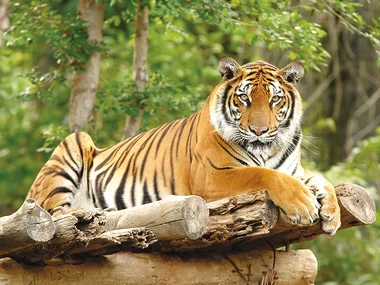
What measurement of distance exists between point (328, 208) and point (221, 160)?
2.37 ft

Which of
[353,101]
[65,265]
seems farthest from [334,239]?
[65,265]

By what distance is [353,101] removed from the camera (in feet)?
37.4

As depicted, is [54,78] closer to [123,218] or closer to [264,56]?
[123,218]

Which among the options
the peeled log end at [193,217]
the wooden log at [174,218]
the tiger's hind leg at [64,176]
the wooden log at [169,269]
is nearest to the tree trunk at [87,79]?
the tiger's hind leg at [64,176]

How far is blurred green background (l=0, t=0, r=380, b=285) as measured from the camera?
21.1 feet

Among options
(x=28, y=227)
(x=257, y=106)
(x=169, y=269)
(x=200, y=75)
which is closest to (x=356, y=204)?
(x=257, y=106)

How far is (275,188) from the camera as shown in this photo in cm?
395

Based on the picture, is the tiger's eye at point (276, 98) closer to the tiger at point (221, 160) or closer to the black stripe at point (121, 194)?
the tiger at point (221, 160)

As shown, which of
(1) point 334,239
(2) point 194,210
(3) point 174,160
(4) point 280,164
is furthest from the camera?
(1) point 334,239

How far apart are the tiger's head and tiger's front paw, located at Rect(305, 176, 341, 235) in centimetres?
46

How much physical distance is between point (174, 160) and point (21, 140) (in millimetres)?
6040

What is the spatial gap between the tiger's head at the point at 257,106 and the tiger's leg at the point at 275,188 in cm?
23

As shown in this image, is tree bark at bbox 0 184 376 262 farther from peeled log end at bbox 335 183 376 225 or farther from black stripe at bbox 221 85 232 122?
black stripe at bbox 221 85 232 122

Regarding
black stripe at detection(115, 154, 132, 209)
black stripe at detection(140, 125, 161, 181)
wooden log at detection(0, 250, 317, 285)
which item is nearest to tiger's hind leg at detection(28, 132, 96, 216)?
black stripe at detection(115, 154, 132, 209)
